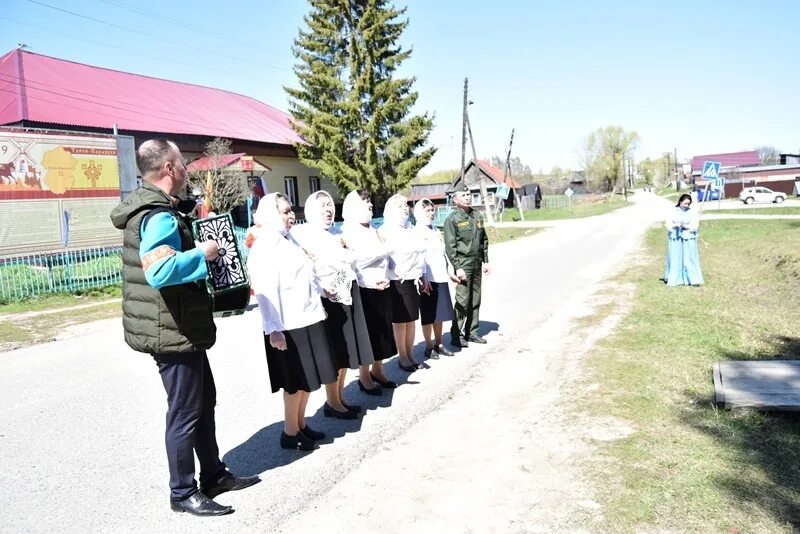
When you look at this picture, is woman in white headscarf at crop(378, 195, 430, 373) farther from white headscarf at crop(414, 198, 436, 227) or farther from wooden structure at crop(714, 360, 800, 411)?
wooden structure at crop(714, 360, 800, 411)

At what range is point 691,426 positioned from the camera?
4543 millimetres

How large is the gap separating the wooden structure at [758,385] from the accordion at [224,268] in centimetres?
392

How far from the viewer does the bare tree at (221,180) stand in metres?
22.8

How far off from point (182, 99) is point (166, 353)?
2990 cm

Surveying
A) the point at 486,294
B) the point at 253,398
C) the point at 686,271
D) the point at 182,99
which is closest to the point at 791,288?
the point at 686,271

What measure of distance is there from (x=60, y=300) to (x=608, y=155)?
98.4 meters

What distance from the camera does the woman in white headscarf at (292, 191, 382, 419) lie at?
4.92 meters

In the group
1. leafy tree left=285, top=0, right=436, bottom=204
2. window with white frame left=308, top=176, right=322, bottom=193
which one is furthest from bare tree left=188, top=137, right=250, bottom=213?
window with white frame left=308, top=176, right=322, bottom=193

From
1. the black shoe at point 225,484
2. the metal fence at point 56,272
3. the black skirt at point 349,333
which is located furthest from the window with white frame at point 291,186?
the black shoe at point 225,484

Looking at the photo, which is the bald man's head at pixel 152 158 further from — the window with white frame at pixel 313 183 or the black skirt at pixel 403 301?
the window with white frame at pixel 313 183

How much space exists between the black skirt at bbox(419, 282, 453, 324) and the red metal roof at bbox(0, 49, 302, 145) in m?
19.5

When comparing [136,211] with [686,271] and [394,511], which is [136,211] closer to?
[394,511]

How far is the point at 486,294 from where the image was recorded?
1163 cm

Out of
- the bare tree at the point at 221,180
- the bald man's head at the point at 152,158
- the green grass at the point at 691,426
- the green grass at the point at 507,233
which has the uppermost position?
the bare tree at the point at 221,180
